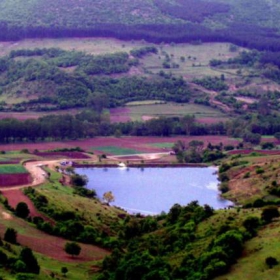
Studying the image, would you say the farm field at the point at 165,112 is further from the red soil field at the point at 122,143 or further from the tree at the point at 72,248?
the tree at the point at 72,248

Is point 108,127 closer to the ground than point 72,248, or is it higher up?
closer to the ground

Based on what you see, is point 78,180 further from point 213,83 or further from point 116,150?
point 213,83

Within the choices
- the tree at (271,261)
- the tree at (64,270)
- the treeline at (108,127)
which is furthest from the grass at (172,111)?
the tree at (271,261)

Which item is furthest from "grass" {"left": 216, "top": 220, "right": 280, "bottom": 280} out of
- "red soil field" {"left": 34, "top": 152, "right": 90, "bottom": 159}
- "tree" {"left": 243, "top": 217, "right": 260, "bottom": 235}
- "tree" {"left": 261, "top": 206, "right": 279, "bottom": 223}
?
"red soil field" {"left": 34, "top": 152, "right": 90, "bottom": 159}

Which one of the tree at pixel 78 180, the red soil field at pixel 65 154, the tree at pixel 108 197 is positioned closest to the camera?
the tree at pixel 108 197

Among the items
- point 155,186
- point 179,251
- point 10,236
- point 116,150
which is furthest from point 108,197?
point 116,150

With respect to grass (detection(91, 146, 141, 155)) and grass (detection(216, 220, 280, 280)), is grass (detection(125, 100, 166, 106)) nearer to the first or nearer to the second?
grass (detection(91, 146, 141, 155))
